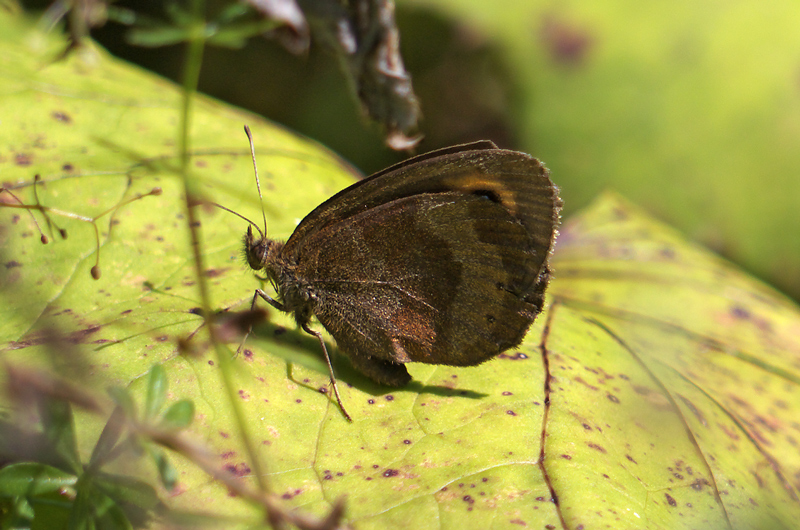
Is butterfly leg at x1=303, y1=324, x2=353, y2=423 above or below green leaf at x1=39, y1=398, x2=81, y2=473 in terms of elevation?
above

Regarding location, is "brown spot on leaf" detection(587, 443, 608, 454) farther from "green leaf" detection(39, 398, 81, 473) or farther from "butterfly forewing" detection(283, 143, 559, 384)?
"green leaf" detection(39, 398, 81, 473)

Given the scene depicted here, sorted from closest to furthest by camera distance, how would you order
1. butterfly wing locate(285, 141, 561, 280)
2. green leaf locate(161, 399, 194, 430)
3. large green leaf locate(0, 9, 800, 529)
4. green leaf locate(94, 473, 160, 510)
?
green leaf locate(161, 399, 194, 430), green leaf locate(94, 473, 160, 510), large green leaf locate(0, 9, 800, 529), butterfly wing locate(285, 141, 561, 280)

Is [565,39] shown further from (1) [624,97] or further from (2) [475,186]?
(2) [475,186]

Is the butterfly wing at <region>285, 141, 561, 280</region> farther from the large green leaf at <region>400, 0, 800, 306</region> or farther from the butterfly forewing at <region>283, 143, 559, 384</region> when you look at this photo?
the large green leaf at <region>400, 0, 800, 306</region>

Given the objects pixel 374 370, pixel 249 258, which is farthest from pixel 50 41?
pixel 374 370

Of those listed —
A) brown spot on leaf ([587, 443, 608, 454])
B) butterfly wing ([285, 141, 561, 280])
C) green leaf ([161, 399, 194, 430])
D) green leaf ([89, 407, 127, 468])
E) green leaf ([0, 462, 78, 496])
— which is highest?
butterfly wing ([285, 141, 561, 280])

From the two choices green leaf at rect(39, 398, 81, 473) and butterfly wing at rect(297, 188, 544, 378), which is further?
butterfly wing at rect(297, 188, 544, 378)

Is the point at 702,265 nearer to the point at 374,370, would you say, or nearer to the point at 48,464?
the point at 374,370

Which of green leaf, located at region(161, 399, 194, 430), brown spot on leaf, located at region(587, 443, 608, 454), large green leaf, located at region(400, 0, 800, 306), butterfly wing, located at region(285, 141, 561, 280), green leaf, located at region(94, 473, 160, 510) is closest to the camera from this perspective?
green leaf, located at region(161, 399, 194, 430)

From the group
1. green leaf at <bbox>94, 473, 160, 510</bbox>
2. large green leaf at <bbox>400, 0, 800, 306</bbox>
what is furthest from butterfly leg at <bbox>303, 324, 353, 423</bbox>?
large green leaf at <bbox>400, 0, 800, 306</bbox>
